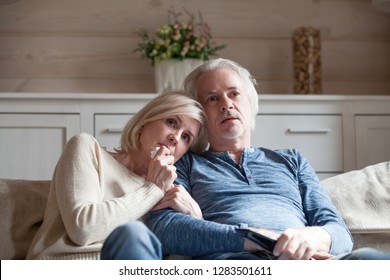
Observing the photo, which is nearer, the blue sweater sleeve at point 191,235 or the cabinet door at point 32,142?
the blue sweater sleeve at point 191,235

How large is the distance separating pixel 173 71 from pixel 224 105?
118cm

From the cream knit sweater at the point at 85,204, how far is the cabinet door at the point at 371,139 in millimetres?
1595

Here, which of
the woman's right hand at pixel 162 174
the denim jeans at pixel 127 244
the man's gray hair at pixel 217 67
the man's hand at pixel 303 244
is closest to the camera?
the denim jeans at pixel 127 244

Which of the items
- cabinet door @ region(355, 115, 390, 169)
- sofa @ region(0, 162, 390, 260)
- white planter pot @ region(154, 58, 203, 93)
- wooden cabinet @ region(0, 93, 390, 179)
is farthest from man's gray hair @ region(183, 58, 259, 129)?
cabinet door @ region(355, 115, 390, 169)

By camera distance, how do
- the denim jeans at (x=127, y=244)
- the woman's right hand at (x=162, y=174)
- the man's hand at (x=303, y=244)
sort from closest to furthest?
the denim jeans at (x=127, y=244) → the man's hand at (x=303, y=244) → the woman's right hand at (x=162, y=174)

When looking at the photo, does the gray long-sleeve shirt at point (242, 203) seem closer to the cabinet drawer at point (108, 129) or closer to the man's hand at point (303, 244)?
the man's hand at point (303, 244)

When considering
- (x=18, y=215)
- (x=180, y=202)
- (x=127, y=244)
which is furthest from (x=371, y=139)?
(x=127, y=244)

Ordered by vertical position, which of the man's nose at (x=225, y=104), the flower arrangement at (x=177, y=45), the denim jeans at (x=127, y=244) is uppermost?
the flower arrangement at (x=177, y=45)

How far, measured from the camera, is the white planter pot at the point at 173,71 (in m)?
2.85

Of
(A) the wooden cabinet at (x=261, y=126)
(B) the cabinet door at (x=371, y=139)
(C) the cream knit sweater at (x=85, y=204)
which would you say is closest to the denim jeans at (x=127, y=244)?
(C) the cream knit sweater at (x=85, y=204)

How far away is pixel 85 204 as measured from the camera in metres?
1.36

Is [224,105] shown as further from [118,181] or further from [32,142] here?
[32,142]

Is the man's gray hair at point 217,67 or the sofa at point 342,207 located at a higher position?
the man's gray hair at point 217,67
